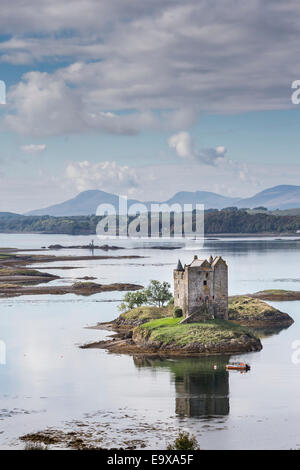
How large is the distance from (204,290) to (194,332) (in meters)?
6.47

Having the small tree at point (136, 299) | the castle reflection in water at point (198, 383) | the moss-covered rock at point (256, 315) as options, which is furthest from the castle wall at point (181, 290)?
the moss-covered rock at point (256, 315)

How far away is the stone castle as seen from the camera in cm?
8656

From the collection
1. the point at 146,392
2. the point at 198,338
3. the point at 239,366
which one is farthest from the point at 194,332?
the point at 146,392

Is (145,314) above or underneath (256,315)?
above

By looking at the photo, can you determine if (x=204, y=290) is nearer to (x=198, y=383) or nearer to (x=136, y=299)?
(x=136, y=299)

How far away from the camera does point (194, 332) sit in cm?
8288

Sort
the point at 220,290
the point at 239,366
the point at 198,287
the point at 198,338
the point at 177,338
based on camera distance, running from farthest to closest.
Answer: the point at 220,290, the point at 198,287, the point at 177,338, the point at 198,338, the point at 239,366

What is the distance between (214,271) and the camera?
88.1 meters

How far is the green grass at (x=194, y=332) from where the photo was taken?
3233 inches

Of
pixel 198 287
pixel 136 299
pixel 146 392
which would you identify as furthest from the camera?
pixel 136 299

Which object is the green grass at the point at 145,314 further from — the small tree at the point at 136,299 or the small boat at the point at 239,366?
the small boat at the point at 239,366

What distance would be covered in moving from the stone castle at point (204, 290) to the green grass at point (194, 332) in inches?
74.4
